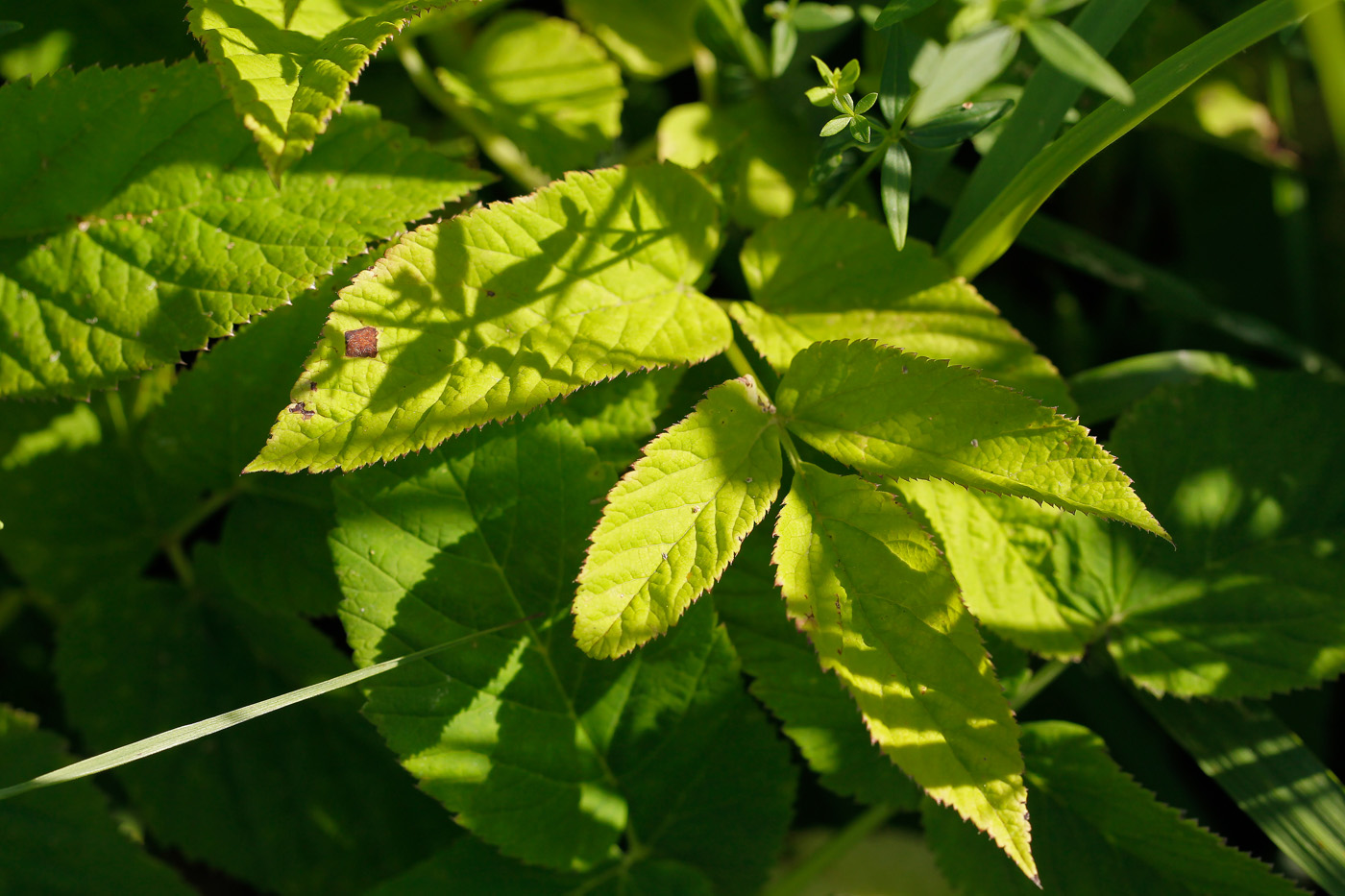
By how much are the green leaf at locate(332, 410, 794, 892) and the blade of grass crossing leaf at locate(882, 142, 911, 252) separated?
0.53 metres

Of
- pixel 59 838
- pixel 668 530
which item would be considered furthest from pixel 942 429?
pixel 59 838

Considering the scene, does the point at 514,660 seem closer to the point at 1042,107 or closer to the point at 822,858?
the point at 822,858

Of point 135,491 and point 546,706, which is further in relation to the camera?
point 135,491

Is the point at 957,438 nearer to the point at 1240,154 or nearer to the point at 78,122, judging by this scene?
the point at 78,122

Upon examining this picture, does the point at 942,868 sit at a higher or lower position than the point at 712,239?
lower

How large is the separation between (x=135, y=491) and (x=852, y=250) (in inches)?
55.1

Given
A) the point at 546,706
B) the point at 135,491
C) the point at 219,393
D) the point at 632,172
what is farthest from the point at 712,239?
the point at 135,491

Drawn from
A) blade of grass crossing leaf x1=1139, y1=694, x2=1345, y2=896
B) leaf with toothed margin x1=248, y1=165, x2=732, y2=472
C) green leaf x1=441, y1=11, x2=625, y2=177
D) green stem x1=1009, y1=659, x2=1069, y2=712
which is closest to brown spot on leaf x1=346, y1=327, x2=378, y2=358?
leaf with toothed margin x1=248, y1=165, x2=732, y2=472

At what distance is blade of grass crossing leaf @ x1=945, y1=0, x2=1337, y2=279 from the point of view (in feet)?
3.63

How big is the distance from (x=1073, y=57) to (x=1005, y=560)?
82 centimetres

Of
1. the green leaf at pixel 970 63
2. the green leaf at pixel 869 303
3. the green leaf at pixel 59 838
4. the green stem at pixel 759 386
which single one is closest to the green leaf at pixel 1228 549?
the green leaf at pixel 869 303

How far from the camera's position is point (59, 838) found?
149 centimetres

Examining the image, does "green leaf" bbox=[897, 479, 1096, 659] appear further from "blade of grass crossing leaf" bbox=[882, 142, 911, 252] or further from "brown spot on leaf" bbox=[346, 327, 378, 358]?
"brown spot on leaf" bbox=[346, 327, 378, 358]

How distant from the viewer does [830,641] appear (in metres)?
1.11
